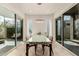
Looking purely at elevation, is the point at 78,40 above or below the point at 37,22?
below

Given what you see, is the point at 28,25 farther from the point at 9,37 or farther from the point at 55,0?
the point at 55,0

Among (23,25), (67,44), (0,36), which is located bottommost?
(67,44)

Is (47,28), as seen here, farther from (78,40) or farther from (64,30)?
(78,40)

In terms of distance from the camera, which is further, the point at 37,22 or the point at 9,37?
the point at 37,22

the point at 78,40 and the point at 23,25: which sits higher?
the point at 23,25

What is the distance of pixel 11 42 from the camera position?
229 inches

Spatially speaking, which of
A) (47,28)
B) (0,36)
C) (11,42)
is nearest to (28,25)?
(47,28)

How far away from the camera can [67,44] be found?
5.70m

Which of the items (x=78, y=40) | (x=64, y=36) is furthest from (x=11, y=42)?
(x=78, y=40)

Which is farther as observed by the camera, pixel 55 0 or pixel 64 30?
pixel 64 30

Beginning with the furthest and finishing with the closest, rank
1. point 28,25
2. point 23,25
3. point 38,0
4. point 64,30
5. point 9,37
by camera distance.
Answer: point 28,25 < point 23,25 < point 64,30 < point 9,37 < point 38,0

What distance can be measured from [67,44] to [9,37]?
2.58m

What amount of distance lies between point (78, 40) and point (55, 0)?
3063mm

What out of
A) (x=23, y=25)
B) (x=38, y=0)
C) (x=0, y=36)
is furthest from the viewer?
(x=23, y=25)
